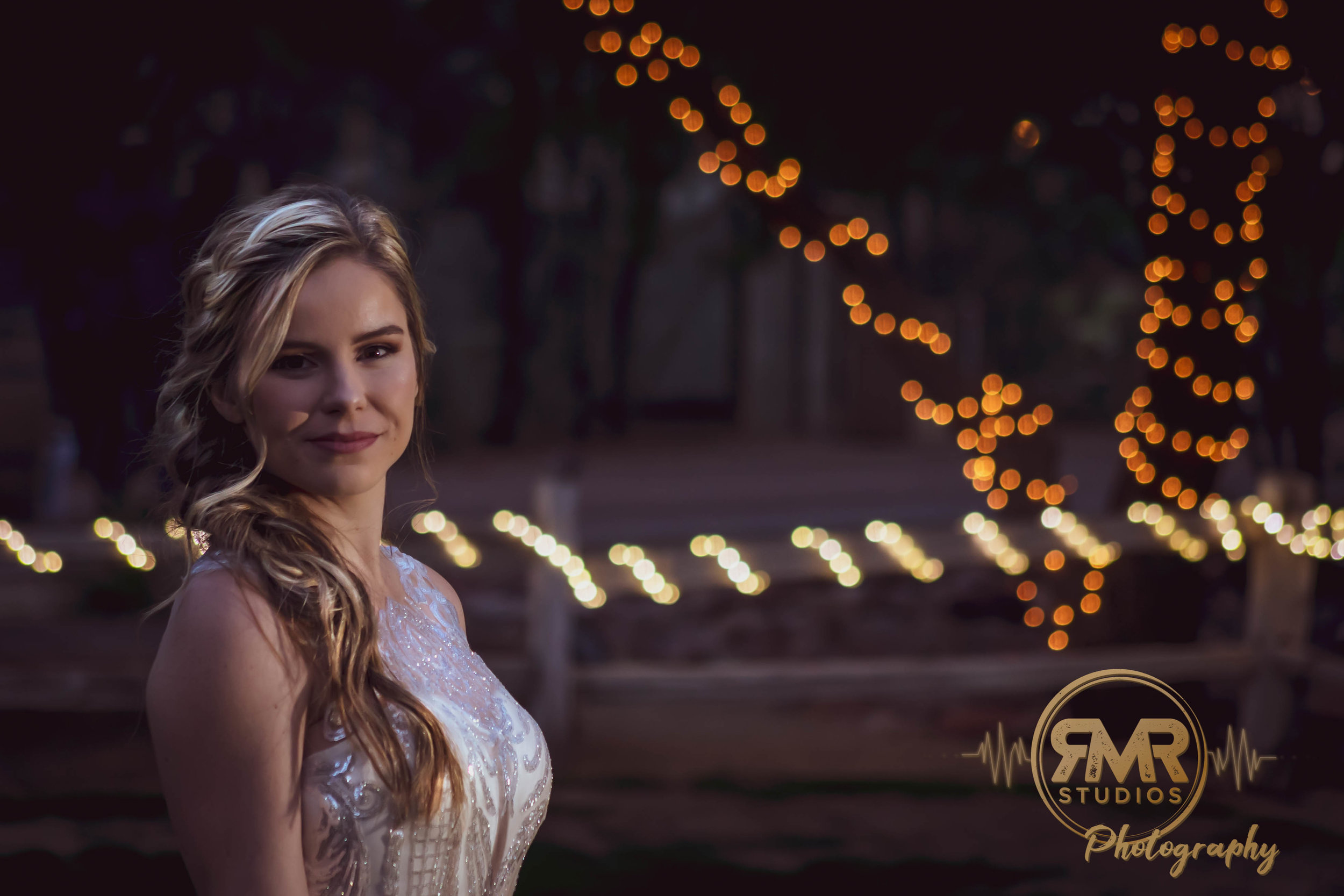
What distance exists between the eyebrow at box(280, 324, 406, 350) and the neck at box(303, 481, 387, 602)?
162 mm

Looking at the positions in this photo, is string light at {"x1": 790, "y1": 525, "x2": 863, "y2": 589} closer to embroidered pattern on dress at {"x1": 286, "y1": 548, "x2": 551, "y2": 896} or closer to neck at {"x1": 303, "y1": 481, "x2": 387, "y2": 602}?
embroidered pattern on dress at {"x1": 286, "y1": 548, "x2": 551, "y2": 896}

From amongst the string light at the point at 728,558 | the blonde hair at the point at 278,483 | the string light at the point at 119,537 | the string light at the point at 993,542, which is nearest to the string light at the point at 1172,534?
the string light at the point at 993,542

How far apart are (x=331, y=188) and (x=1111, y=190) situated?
4536 millimetres

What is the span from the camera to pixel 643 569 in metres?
4.15

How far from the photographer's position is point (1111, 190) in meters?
5.02

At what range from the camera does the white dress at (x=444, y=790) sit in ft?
3.60

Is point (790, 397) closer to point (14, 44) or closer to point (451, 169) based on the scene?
point (451, 169)

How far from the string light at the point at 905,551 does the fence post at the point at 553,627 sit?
0.89 metres

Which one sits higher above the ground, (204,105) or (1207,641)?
(204,105)

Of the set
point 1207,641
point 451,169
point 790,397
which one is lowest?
point 1207,641

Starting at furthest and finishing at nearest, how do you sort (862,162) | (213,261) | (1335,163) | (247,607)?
(862,162) → (1335,163) → (213,261) → (247,607)

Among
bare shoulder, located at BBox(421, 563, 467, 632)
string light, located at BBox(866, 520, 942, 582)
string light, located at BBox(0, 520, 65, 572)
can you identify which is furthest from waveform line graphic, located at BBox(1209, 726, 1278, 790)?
string light, located at BBox(0, 520, 65, 572)

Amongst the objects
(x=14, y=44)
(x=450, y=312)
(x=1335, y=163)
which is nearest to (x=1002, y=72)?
(x=1335, y=163)

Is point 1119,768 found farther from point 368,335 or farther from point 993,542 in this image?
point 368,335
